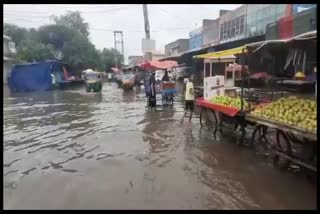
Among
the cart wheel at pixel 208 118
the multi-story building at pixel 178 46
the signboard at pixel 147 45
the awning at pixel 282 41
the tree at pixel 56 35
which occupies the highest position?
the tree at pixel 56 35

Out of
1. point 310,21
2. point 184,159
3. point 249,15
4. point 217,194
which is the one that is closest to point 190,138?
point 184,159

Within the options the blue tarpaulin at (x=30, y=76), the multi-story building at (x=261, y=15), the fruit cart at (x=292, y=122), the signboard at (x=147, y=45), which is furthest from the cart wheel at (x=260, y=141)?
the blue tarpaulin at (x=30, y=76)

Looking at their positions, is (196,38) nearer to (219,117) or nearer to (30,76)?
(30,76)

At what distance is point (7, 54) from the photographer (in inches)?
1741

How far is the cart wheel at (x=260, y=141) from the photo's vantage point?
810 cm

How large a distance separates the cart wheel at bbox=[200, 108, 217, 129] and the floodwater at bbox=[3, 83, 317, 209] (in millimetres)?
343

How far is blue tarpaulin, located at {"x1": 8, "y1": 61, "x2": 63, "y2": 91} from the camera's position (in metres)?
31.5

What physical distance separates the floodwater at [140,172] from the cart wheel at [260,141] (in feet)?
1.04

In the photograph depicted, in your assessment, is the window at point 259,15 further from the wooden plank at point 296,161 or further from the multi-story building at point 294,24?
the wooden plank at point 296,161

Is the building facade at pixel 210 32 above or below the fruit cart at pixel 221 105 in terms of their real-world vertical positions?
above

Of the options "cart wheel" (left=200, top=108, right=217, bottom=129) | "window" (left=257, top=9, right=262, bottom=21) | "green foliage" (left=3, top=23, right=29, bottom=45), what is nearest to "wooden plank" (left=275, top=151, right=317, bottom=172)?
"cart wheel" (left=200, top=108, right=217, bottom=129)

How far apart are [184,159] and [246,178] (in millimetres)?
1652

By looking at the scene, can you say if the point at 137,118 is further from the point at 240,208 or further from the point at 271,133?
the point at 240,208

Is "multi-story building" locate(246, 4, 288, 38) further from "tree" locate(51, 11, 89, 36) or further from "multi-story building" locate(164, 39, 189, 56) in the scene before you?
"tree" locate(51, 11, 89, 36)
